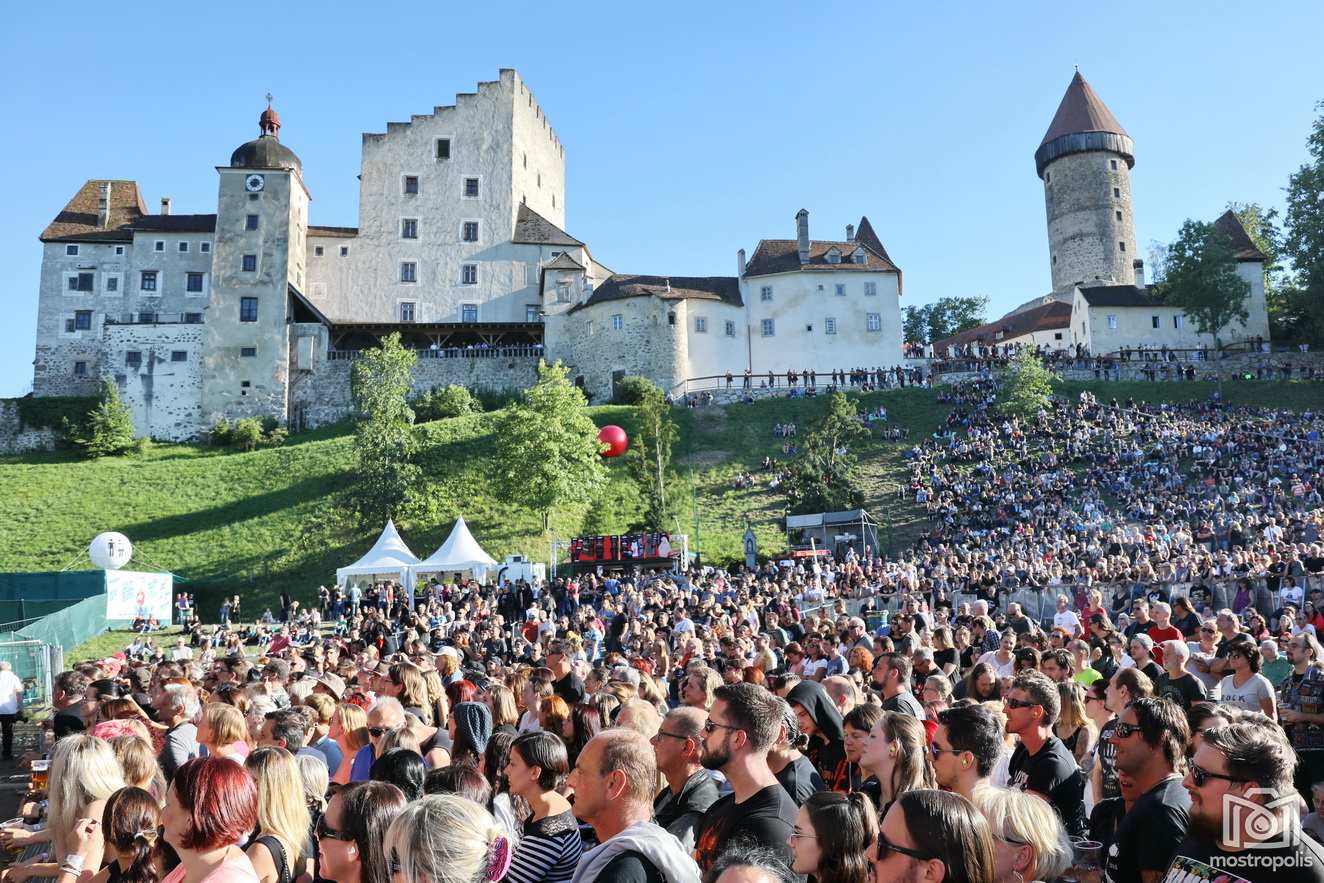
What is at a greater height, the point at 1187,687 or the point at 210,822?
the point at 210,822

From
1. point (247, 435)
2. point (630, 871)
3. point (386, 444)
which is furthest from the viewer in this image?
point (247, 435)

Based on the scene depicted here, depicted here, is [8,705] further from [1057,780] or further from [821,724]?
[1057,780]

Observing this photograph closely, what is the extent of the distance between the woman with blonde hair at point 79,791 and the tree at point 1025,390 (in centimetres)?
5102

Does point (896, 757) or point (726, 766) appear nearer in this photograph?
point (726, 766)

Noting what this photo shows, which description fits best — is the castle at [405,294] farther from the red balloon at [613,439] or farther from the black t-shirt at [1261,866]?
the black t-shirt at [1261,866]

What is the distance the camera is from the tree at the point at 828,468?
4397cm

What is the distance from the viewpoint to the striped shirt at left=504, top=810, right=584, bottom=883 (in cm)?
467

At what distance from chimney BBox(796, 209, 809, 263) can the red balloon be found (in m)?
22.6

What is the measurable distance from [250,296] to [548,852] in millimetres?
64430

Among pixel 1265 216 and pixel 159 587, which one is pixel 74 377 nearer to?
pixel 159 587

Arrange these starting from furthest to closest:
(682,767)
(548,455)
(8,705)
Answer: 1. (548,455)
2. (8,705)
3. (682,767)

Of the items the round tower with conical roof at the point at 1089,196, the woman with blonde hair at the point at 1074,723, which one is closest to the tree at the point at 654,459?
the woman with blonde hair at the point at 1074,723

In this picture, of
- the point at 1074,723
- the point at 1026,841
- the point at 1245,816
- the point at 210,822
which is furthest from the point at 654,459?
the point at 1026,841

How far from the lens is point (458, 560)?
32875 mm
